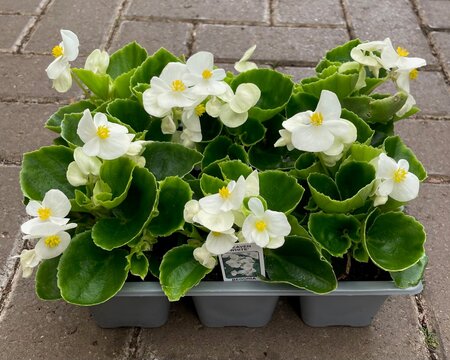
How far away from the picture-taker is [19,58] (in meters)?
1.94

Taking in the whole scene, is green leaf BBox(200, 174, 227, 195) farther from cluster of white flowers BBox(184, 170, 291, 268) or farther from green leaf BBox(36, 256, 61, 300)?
green leaf BBox(36, 256, 61, 300)

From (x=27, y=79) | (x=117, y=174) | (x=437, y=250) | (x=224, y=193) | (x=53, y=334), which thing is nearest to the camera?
(x=224, y=193)

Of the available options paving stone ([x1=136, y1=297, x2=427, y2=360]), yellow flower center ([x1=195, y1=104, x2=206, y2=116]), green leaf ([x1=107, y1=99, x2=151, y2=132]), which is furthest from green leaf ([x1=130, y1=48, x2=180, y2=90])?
paving stone ([x1=136, y1=297, x2=427, y2=360])

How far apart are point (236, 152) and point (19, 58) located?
1195 millimetres

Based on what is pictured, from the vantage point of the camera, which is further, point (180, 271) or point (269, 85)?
point (269, 85)

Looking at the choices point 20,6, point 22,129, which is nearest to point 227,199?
point 22,129

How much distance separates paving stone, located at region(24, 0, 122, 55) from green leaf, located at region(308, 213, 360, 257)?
129 cm

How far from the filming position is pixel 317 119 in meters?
0.90

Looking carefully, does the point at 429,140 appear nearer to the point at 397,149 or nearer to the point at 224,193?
the point at 397,149

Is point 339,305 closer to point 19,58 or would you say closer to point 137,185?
point 137,185

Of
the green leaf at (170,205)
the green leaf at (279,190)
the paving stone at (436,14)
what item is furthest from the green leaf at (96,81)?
the paving stone at (436,14)

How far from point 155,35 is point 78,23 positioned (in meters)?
0.30

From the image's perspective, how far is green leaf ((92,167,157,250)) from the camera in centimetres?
92

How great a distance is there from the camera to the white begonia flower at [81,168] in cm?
92
